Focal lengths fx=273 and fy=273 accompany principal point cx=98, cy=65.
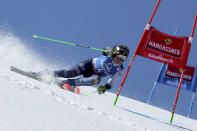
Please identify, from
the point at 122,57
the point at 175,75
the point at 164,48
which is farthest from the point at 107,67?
the point at 175,75

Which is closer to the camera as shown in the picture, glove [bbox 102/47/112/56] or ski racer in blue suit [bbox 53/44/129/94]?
ski racer in blue suit [bbox 53/44/129/94]

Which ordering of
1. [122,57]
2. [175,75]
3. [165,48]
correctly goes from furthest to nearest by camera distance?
[175,75] → [165,48] → [122,57]

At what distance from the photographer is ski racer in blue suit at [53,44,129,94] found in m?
5.93

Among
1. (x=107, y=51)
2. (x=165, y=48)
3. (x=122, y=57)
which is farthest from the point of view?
(x=165, y=48)

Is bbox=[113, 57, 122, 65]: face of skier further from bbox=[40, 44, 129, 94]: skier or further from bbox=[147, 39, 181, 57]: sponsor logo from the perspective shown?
bbox=[147, 39, 181, 57]: sponsor logo

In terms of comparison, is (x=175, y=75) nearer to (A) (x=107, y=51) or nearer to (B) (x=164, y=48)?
(B) (x=164, y=48)

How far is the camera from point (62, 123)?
197cm

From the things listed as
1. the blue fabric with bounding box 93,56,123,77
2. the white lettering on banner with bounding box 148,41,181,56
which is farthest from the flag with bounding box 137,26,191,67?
the blue fabric with bounding box 93,56,123,77

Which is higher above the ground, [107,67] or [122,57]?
[122,57]

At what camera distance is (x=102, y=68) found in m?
6.17

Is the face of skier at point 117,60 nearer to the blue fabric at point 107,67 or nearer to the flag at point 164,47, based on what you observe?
the blue fabric at point 107,67

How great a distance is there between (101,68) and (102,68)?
0.03 m

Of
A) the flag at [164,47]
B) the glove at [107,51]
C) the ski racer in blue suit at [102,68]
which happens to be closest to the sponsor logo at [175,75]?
the flag at [164,47]

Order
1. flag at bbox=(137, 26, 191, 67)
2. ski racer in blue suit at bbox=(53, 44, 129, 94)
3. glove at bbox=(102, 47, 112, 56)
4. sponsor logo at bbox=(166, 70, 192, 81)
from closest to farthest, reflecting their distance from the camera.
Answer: ski racer in blue suit at bbox=(53, 44, 129, 94), glove at bbox=(102, 47, 112, 56), flag at bbox=(137, 26, 191, 67), sponsor logo at bbox=(166, 70, 192, 81)
